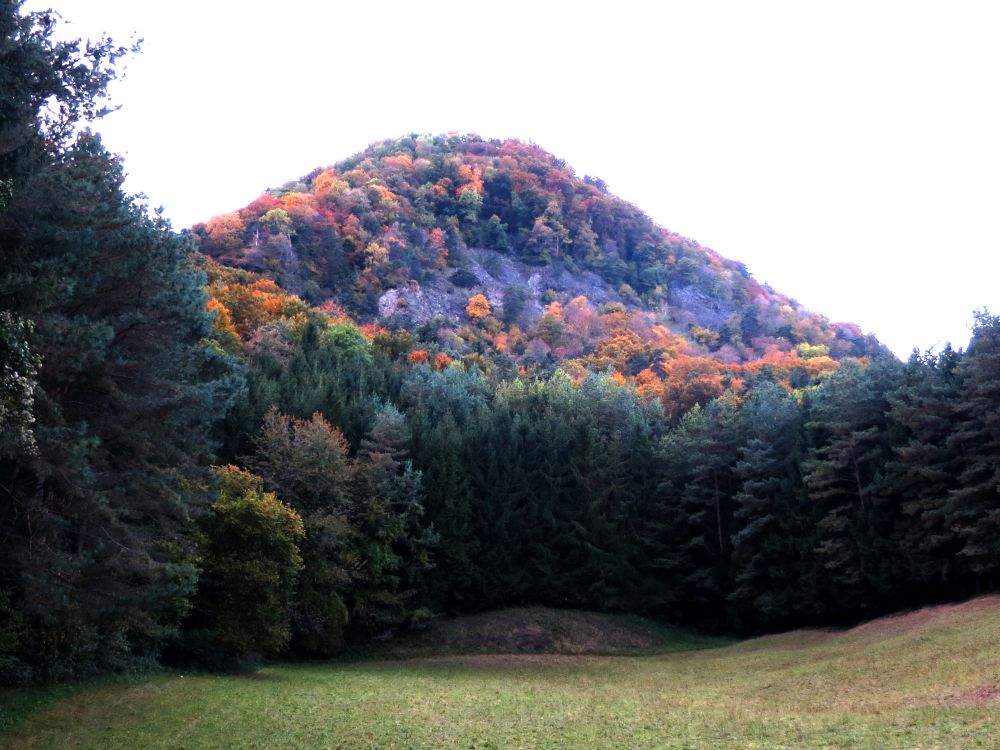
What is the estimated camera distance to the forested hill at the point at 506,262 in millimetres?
92688

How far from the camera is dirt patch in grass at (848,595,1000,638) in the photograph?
32562 mm

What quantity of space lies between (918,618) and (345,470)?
2521 cm

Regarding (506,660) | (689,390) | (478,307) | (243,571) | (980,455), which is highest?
(478,307)

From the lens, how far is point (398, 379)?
5488 centimetres

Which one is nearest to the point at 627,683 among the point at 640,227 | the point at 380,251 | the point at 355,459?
the point at 355,459

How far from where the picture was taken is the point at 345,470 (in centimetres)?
3853

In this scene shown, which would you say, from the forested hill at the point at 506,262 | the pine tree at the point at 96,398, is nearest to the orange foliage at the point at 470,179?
the forested hill at the point at 506,262

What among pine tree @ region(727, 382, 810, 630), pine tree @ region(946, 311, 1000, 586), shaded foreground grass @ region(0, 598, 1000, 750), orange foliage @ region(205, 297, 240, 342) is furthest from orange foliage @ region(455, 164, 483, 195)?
shaded foreground grass @ region(0, 598, 1000, 750)

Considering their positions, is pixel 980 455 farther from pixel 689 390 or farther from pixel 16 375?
pixel 16 375

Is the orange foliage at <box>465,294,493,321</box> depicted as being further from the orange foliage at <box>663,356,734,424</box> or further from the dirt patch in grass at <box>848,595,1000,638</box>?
the dirt patch in grass at <box>848,595,1000,638</box>

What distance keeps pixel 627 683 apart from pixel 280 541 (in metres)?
13.0

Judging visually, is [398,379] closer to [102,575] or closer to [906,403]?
[906,403]

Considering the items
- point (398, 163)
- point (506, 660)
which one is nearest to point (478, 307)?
point (398, 163)

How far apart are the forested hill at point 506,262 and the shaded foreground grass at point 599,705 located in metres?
55.0
